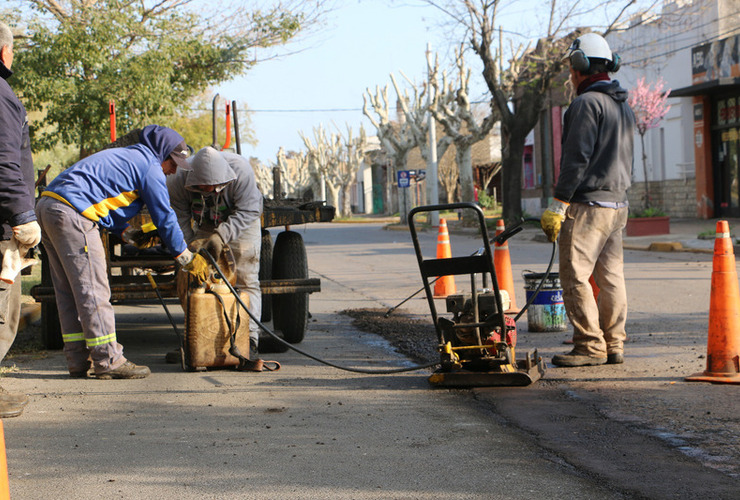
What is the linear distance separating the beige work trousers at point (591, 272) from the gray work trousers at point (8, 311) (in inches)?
136

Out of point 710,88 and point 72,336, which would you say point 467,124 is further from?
point 72,336

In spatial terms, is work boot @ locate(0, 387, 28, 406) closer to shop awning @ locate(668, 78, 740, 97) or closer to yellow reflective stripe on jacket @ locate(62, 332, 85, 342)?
yellow reflective stripe on jacket @ locate(62, 332, 85, 342)

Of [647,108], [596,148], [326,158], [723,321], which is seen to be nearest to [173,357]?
[596,148]

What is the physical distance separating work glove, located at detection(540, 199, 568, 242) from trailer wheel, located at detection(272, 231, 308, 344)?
2285 mm

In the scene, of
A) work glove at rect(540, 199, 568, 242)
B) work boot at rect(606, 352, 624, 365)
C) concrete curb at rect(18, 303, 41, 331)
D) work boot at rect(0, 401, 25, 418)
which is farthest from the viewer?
concrete curb at rect(18, 303, 41, 331)

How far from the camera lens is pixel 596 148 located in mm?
6133

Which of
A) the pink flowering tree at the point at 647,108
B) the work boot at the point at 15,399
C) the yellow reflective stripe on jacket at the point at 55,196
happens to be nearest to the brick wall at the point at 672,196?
the pink flowering tree at the point at 647,108

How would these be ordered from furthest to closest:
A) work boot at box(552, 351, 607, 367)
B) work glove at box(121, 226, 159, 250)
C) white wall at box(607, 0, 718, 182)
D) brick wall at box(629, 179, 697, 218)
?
brick wall at box(629, 179, 697, 218), white wall at box(607, 0, 718, 182), work glove at box(121, 226, 159, 250), work boot at box(552, 351, 607, 367)

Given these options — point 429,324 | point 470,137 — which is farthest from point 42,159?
point 429,324

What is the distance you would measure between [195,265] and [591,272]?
8.76ft

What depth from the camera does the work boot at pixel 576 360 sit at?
241 inches

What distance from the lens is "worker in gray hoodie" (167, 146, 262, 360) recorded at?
6566 mm

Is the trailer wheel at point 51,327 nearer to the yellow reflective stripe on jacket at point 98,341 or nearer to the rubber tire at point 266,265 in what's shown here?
the yellow reflective stripe on jacket at point 98,341

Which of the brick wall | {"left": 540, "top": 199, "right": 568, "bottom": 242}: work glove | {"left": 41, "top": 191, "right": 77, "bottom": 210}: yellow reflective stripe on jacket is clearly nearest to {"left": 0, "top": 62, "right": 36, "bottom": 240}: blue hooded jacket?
{"left": 41, "top": 191, "right": 77, "bottom": 210}: yellow reflective stripe on jacket
